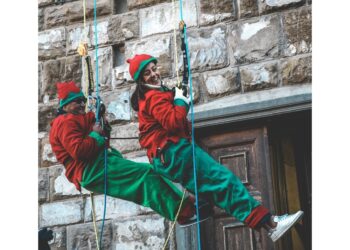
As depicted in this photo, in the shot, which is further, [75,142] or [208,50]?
[208,50]

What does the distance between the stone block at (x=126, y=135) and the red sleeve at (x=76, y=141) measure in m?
0.80

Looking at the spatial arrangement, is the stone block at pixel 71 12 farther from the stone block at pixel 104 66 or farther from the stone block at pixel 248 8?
the stone block at pixel 248 8

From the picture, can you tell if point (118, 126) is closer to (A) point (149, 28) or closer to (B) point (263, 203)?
(A) point (149, 28)


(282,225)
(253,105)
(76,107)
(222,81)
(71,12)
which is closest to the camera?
(282,225)

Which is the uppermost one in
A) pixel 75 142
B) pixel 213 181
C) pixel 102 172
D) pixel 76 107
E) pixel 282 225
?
pixel 76 107

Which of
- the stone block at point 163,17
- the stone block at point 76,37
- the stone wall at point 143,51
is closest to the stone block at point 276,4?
the stone wall at point 143,51

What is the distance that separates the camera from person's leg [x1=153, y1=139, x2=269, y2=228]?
16.3 ft

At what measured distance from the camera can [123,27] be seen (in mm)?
6344

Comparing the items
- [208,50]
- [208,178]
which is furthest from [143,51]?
[208,178]

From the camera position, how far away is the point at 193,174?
5055 mm

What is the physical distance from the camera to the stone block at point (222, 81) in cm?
594

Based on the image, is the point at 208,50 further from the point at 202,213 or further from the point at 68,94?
the point at 202,213

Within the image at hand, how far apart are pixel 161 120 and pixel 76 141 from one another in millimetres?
577

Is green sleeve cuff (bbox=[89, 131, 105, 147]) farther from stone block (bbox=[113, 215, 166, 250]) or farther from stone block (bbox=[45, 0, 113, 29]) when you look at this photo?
stone block (bbox=[45, 0, 113, 29])
